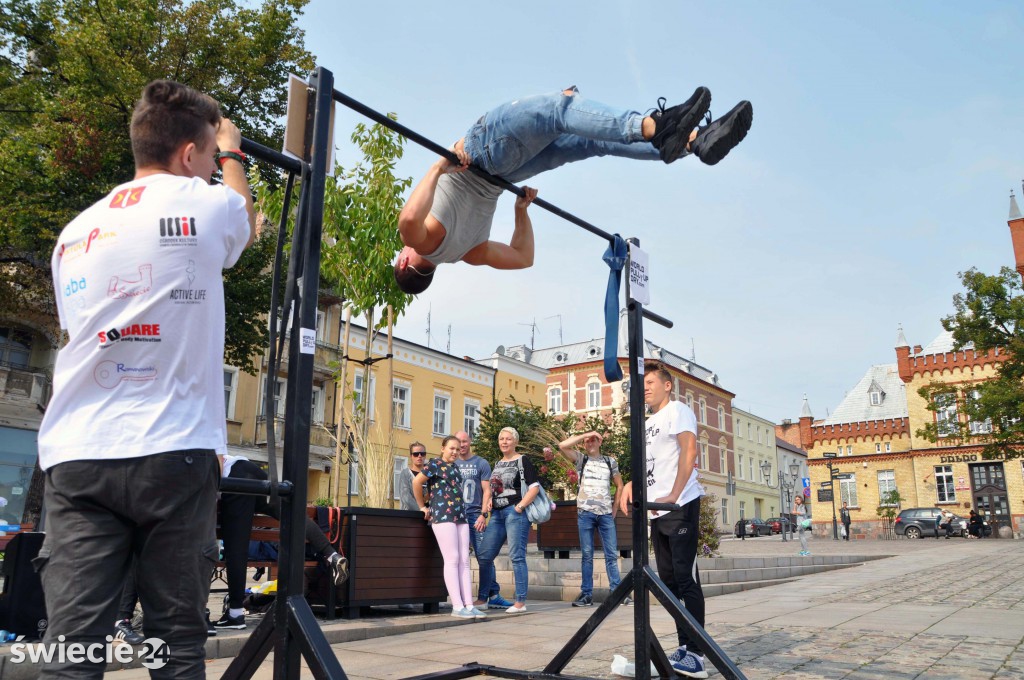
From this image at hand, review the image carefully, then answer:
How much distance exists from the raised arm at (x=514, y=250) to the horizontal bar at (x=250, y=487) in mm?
2223

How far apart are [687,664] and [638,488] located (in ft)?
4.04

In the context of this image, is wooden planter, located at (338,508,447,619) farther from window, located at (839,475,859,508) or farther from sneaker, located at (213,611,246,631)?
window, located at (839,475,859,508)

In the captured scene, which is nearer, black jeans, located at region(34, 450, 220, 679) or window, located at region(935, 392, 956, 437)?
black jeans, located at region(34, 450, 220, 679)

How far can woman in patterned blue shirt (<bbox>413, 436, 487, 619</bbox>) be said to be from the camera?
7.25 meters

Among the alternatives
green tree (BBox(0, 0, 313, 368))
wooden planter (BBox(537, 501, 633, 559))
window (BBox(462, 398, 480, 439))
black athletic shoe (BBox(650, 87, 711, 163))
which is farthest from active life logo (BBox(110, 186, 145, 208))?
window (BBox(462, 398, 480, 439))

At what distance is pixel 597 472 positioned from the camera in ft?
27.9

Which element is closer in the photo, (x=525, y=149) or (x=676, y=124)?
(x=676, y=124)

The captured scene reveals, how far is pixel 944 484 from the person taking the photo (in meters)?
47.1

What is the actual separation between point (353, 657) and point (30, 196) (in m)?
12.9

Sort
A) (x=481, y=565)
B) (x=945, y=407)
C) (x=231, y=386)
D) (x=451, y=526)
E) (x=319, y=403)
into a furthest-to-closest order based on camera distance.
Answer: (x=945, y=407)
(x=319, y=403)
(x=231, y=386)
(x=481, y=565)
(x=451, y=526)

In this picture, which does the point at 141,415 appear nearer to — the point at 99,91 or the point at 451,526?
the point at 451,526

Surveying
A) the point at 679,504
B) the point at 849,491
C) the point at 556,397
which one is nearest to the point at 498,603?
the point at 679,504

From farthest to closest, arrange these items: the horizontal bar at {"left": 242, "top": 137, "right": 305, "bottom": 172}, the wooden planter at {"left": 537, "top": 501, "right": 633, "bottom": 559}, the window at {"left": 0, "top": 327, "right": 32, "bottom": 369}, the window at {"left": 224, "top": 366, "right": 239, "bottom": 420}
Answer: the window at {"left": 224, "top": 366, "right": 239, "bottom": 420}
the window at {"left": 0, "top": 327, "right": 32, "bottom": 369}
the wooden planter at {"left": 537, "top": 501, "right": 633, "bottom": 559}
the horizontal bar at {"left": 242, "top": 137, "right": 305, "bottom": 172}

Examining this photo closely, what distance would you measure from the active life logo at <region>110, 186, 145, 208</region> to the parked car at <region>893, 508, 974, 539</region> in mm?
44636
